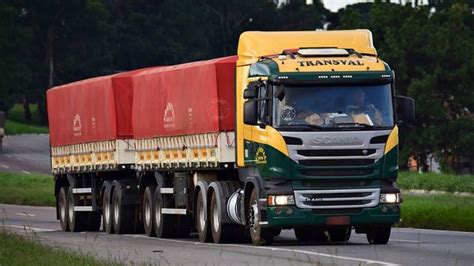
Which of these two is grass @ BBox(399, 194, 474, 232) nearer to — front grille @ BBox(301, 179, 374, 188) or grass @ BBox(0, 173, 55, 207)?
front grille @ BBox(301, 179, 374, 188)

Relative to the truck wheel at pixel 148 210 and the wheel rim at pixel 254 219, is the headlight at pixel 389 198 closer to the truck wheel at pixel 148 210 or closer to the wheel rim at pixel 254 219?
Result: the wheel rim at pixel 254 219

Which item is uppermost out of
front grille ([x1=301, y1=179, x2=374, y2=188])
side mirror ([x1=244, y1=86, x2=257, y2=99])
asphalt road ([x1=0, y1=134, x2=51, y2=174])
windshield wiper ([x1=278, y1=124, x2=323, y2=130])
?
side mirror ([x1=244, y1=86, x2=257, y2=99])

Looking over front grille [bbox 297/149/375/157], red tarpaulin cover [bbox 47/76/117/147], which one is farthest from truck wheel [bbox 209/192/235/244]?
red tarpaulin cover [bbox 47/76/117/147]

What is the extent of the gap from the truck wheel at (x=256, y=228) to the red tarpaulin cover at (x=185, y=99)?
1.95 meters

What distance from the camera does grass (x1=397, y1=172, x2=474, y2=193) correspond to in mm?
66844

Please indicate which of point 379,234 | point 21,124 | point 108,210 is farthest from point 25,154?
point 379,234

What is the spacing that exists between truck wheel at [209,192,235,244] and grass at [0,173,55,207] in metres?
33.6

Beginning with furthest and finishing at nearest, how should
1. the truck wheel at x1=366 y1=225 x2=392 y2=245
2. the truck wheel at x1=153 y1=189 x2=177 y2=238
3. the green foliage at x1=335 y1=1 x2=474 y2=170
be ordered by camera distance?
the green foliage at x1=335 y1=1 x2=474 y2=170, the truck wheel at x1=153 y1=189 x2=177 y2=238, the truck wheel at x1=366 y1=225 x2=392 y2=245

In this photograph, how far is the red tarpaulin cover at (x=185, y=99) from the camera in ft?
96.1

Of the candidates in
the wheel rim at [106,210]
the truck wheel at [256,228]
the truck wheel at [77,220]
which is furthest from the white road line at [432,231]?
the truck wheel at [77,220]

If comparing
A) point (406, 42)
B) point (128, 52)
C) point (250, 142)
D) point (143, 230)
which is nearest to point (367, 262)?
point (250, 142)

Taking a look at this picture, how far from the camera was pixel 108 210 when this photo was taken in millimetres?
36719

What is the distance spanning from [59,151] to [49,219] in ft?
26.0

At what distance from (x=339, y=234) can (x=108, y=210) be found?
8.23m
